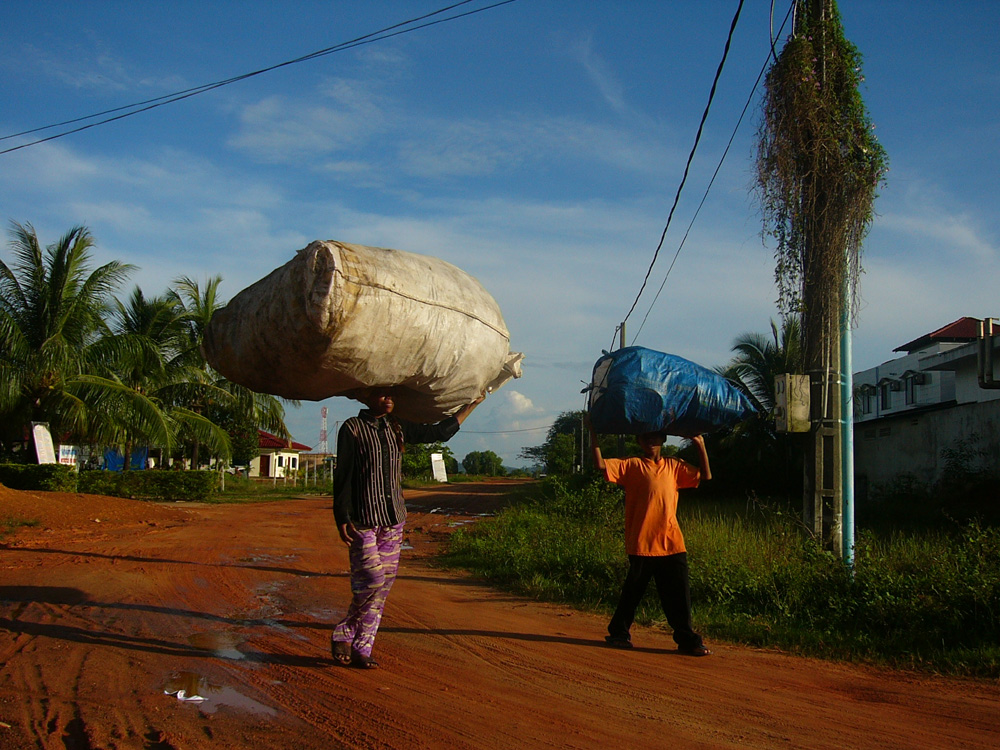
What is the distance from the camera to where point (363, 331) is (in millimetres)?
4273

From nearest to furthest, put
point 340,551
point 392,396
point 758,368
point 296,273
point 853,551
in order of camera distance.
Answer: point 296,273 → point 392,396 → point 853,551 → point 340,551 → point 758,368

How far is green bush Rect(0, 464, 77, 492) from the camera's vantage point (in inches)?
701

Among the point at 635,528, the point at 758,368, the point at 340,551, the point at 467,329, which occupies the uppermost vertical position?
the point at 758,368

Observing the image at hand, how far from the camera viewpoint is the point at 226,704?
3967 millimetres

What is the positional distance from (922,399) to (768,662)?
1180 inches

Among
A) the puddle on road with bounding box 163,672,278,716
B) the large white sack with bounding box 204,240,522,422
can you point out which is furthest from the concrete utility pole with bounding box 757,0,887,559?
the puddle on road with bounding box 163,672,278,716

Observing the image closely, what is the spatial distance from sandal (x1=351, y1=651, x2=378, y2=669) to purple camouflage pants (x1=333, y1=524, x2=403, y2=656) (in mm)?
22

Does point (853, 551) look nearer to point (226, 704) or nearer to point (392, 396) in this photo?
point (392, 396)

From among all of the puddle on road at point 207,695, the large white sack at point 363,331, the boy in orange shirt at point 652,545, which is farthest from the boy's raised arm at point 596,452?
the puddle on road at point 207,695

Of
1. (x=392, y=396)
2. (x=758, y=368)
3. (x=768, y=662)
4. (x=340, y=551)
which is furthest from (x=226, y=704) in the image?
(x=758, y=368)

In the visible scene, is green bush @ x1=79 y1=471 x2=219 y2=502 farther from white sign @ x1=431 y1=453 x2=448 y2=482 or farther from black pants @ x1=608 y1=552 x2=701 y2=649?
white sign @ x1=431 y1=453 x2=448 y2=482

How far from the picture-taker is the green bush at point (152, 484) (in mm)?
21531

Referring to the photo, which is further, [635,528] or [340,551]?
[340,551]

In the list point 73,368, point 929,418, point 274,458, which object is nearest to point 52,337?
point 73,368
